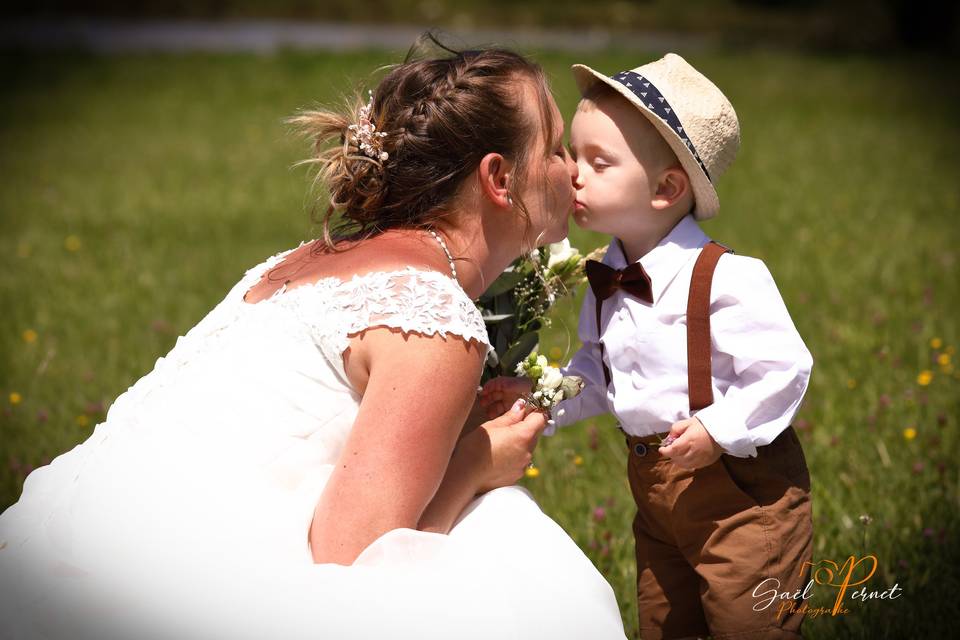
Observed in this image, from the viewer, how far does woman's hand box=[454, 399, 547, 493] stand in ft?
9.39

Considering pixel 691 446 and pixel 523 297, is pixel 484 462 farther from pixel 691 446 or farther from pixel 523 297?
pixel 523 297

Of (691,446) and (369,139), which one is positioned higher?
(369,139)

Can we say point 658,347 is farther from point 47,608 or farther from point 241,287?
point 47,608

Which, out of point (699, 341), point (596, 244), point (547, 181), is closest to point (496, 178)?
point (547, 181)

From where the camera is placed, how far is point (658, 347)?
2.89 m

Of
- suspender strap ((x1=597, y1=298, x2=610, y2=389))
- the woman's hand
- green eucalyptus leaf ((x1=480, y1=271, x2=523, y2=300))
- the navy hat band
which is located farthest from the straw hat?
the woman's hand

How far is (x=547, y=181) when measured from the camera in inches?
116

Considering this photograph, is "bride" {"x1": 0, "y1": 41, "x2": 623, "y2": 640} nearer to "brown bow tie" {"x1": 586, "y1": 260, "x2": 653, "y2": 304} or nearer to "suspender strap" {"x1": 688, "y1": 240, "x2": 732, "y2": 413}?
"brown bow tie" {"x1": 586, "y1": 260, "x2": 653, "y2": 304}

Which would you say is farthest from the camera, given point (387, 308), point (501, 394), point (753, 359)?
point (501, 394)

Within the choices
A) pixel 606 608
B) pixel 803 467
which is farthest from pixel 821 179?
pixel 606 608

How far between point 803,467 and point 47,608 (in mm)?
1975

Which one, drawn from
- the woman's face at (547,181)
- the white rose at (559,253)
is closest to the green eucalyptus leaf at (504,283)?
the white rose at (559,253)

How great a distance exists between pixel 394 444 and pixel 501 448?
1.45 ft

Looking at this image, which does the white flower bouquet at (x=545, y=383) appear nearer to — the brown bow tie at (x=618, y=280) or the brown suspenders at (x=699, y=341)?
the brown bow tie at (x=618, y=280)
